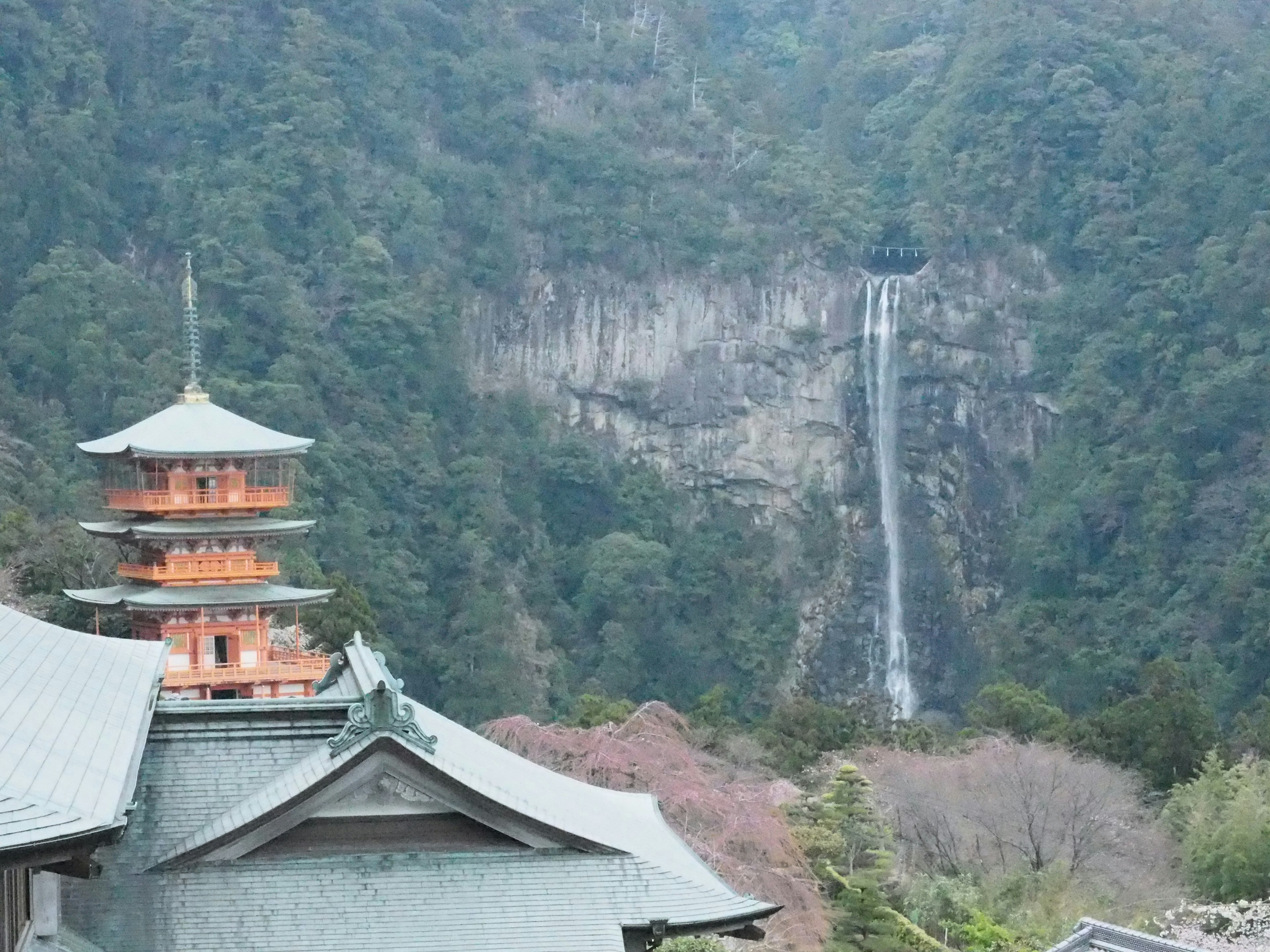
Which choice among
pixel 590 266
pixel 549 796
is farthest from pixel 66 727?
pixel 590 266

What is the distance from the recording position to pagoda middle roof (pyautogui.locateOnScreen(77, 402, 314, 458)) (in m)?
25.7

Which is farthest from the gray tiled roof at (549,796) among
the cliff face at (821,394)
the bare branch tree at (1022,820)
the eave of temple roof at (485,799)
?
the cliff face at (821,394)

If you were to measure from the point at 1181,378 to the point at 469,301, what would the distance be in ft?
64.6

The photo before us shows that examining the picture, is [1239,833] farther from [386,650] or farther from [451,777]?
[386,650]

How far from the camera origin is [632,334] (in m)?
55.4

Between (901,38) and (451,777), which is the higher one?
(901,38)

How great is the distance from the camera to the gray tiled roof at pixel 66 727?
244 inches

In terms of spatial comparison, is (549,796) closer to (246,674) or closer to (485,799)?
(485,799)

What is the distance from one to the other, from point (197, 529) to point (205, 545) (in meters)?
0.50

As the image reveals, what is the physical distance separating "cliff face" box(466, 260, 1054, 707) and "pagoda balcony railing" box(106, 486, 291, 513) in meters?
27.8

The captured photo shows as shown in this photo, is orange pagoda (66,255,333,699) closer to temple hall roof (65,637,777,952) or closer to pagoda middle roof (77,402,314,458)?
pagoda middle roof (77,402,314,458)

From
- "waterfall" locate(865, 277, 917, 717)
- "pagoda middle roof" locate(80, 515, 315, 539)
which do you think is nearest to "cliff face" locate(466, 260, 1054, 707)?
"waterfall" locate(865, 277, 917, 717)

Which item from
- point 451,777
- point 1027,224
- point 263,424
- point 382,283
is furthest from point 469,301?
point 451,777

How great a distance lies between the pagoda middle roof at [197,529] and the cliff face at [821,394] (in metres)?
27.6
